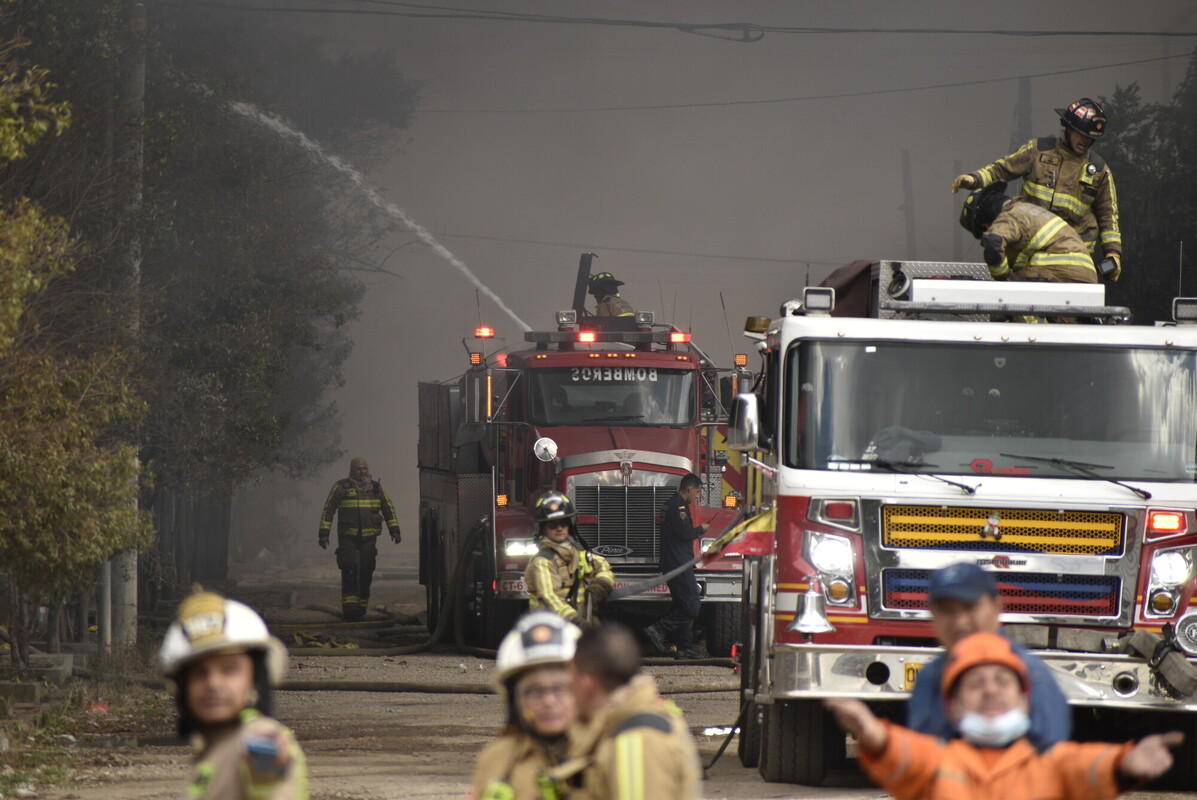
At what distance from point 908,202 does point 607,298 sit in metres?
17.4

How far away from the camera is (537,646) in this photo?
13.0 feet

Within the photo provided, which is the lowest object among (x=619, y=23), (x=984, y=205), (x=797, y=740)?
(x=797, y=740)

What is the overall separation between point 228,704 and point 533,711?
2.27 ft

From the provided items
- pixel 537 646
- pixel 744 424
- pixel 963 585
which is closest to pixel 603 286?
pixel 744 424

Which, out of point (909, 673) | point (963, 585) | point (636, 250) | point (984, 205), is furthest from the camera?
point (636, 250)

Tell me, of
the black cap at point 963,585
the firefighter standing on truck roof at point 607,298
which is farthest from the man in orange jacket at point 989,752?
the firefighter standing on truck roof at point 607,298

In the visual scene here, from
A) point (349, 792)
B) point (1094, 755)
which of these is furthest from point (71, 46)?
point (1094, 755)

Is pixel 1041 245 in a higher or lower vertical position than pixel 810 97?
lower

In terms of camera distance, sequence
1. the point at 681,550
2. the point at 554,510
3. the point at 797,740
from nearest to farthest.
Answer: the point at 797,740 < the point at 554,510 < the point at 681,550

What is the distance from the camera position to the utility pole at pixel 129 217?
1728 centimetres

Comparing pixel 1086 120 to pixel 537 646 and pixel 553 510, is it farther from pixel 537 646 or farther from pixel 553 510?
pixel 537 646

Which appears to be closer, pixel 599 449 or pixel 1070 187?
pixel 1070 187

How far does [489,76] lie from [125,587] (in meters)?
26.7

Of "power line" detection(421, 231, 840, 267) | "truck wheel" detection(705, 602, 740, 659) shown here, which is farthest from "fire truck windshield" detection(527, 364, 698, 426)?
"power line" detection(421, 231, 840, 267)
